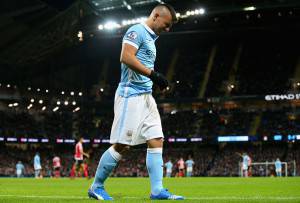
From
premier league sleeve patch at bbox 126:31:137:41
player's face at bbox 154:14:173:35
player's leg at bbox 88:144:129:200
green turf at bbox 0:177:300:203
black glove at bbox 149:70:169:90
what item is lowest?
green turf at bbox 0:177:300:203

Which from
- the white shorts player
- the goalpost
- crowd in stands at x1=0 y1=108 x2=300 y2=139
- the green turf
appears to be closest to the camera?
the white shorts player

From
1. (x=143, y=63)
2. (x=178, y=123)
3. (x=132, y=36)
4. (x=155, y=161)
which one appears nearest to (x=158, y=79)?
(x=143, y=63)

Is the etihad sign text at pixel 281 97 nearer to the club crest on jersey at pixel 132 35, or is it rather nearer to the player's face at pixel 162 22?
the player's face at pixel 162 22

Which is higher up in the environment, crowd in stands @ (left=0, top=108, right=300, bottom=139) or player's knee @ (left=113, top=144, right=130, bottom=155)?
crowd in stands @ (left=0, top=108, right=300, bottom=139)

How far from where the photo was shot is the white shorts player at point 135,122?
249 inches

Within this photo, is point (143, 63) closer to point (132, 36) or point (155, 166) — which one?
point (132, 36)

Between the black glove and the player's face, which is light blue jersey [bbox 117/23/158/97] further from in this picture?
the black glove

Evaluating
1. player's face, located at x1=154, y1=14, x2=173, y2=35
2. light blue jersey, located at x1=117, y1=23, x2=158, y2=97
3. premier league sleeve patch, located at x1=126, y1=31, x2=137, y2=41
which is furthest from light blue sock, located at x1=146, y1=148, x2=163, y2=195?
player's face, located at x1=154, y1=14, x2=173, y2=35

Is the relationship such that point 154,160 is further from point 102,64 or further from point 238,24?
point 102,64

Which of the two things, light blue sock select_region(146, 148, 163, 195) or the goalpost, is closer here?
light blue sock select_region(146, 148, 163, 195)

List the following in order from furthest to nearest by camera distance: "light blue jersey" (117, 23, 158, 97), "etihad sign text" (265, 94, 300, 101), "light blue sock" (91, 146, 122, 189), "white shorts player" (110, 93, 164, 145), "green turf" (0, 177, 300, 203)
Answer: "etihad sign text" (265, 94, 300, 101), "green turf" (0, 177, 300, 203), "light blue sock" (91, 146, 122, 189), "light blue jersey" (117, 23, 158, 97), "white shorts player" (110, 93, 164, 145)

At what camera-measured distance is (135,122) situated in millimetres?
6340

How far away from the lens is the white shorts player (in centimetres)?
633

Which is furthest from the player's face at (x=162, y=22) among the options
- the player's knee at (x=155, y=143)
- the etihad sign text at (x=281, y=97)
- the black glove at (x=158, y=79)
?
the etihad sign text at (x=281, y=97)
